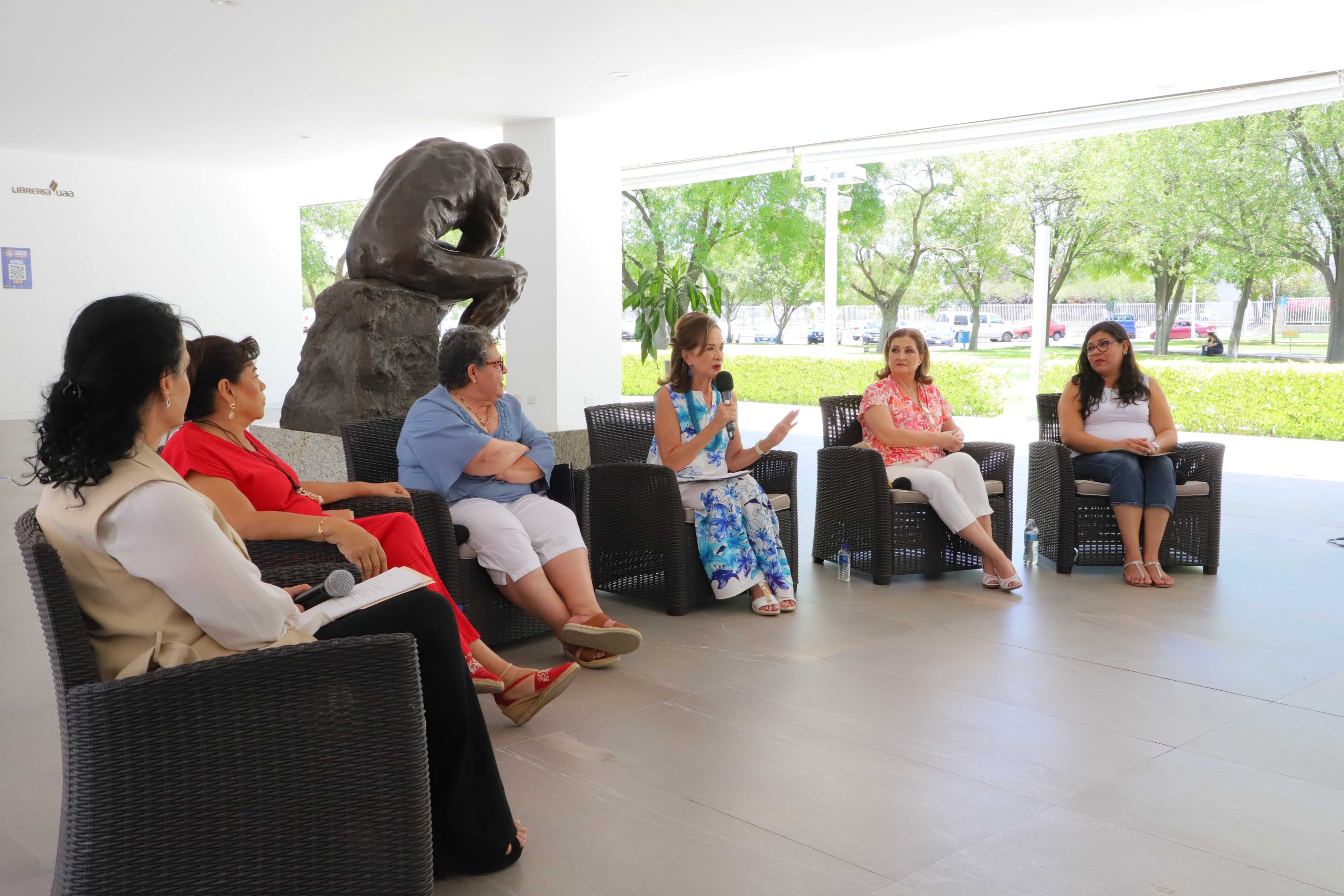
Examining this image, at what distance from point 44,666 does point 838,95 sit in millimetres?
7350

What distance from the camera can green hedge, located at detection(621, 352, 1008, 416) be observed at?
15.3 meters

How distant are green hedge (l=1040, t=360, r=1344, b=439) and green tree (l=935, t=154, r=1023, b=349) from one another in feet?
27.8

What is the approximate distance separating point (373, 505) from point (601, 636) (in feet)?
2.68

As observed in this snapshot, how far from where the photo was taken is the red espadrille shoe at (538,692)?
9.78 ft

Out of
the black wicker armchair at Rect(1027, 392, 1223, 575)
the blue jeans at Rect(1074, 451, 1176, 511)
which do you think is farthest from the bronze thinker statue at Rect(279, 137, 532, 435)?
the blue jeans at Rect(1074, 451, 1176, 511)

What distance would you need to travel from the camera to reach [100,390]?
1.75 m

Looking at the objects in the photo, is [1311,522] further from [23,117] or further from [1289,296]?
[1289,296]

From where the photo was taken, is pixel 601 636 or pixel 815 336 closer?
pixel 601 636

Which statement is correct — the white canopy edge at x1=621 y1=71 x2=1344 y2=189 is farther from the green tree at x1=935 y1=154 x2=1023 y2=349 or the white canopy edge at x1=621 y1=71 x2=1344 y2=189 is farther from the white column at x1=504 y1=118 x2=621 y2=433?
the green tree at x1=935 y1=154 x2=1023 y2=349

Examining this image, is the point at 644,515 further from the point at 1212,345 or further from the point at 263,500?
the point at 1212,345

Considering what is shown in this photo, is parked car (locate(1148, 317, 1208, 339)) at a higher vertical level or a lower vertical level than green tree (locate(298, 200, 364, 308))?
lower

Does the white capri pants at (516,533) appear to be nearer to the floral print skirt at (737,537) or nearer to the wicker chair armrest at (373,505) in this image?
the wicker chair armrest at (373,505)

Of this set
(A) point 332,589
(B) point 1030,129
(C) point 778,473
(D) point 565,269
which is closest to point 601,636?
(A) point 332,589

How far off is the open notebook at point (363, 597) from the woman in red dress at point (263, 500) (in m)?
0.48
